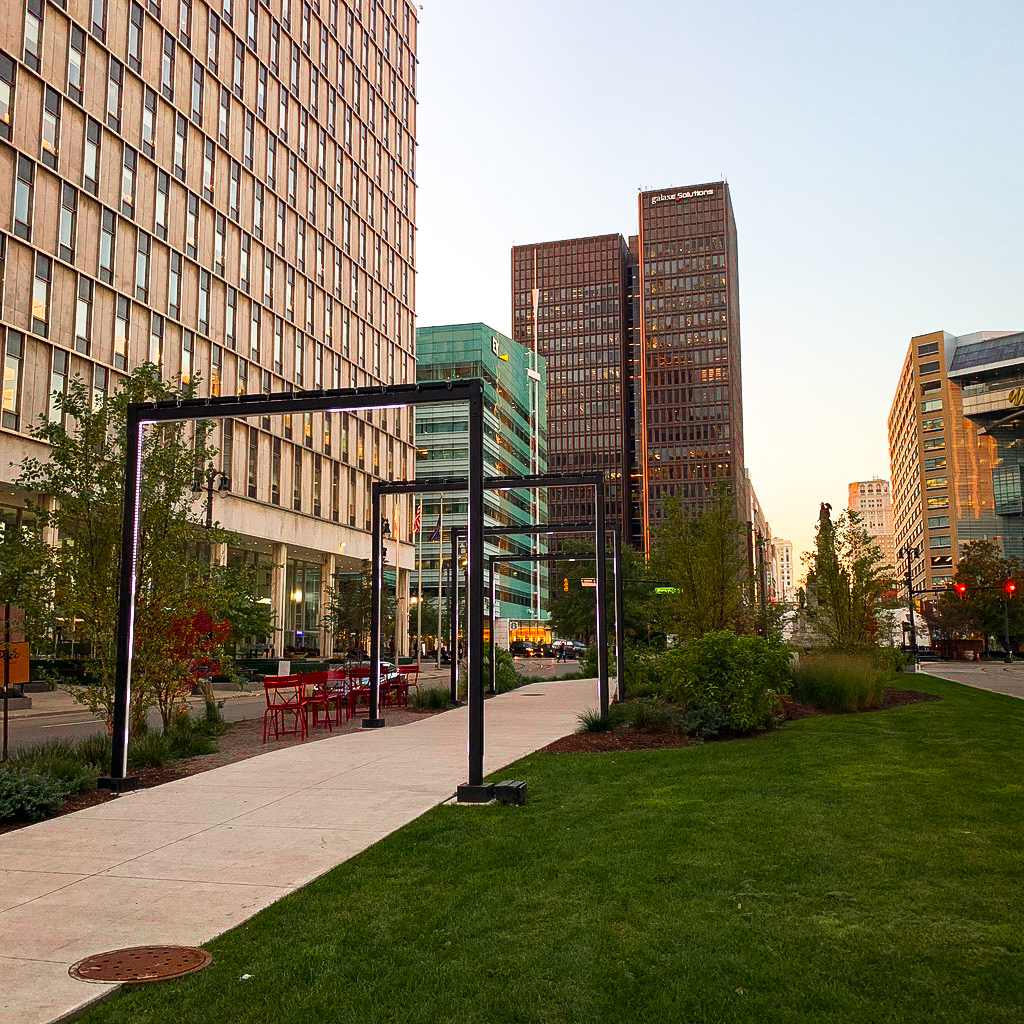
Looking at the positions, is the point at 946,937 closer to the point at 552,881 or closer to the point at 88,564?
the point at 552,881

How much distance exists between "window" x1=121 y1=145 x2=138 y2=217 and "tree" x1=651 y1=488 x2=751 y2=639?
34.1 meters

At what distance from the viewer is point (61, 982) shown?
5.09 meters

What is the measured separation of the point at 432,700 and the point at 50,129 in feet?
112

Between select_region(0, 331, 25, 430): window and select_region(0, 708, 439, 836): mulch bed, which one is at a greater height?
select_region(0, 331, 25, 430): window

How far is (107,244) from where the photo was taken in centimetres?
4709

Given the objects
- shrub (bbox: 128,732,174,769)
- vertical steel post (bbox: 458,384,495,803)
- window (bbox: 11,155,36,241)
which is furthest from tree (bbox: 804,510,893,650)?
window (bbox: 11,155,36,241)

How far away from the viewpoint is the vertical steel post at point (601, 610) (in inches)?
711

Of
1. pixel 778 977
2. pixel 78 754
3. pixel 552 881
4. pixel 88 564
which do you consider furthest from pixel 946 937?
pixel 88 564

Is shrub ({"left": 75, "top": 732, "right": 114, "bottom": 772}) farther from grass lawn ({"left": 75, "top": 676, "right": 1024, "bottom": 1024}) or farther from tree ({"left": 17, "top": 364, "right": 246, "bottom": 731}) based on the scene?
grass lawn ({"left": 75, "top": 676, "right": 1024, "bottom": 1024})

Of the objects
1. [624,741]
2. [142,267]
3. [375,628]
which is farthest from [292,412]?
[142,267]

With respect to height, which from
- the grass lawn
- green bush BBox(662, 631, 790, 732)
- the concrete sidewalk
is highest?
green bush BBox(662, 631, 790, 732)

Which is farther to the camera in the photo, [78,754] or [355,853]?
[78,754]

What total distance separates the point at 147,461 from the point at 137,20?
44600mm

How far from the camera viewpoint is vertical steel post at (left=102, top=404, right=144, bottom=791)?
37.8 ft
